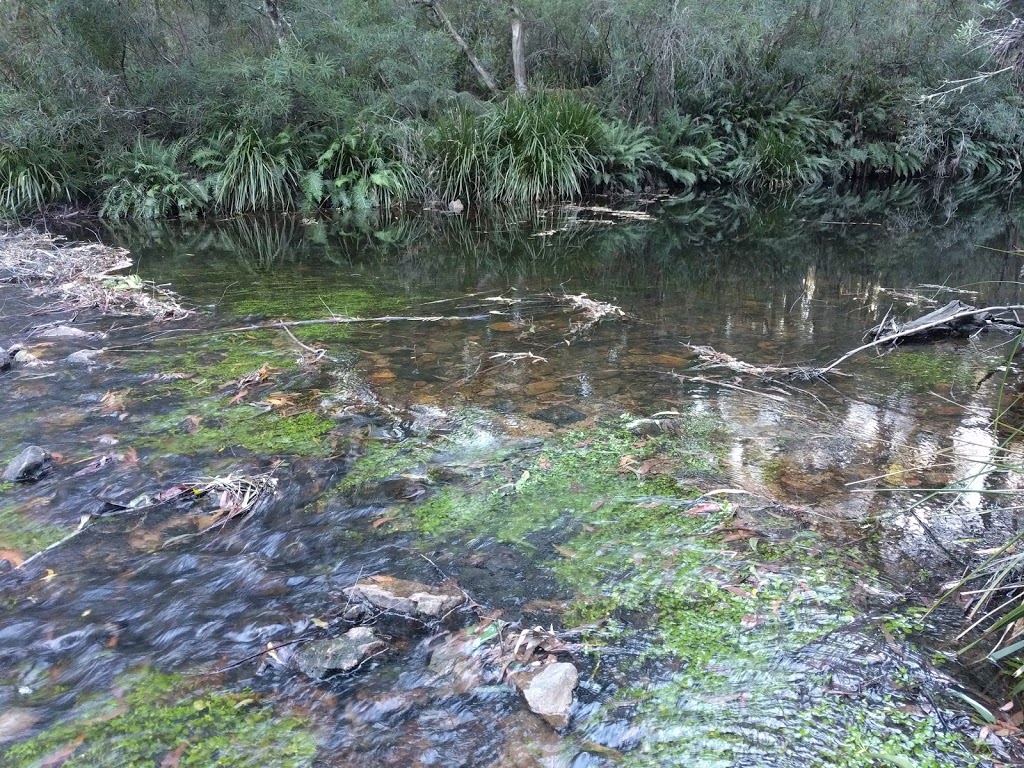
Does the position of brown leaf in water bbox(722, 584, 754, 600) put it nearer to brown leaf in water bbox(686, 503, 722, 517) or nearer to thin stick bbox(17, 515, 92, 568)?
brown leaf in water bbox(686, 503, 722, 517)

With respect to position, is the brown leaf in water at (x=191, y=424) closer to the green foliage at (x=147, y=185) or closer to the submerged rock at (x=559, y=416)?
the submerged rock at (x=559, y=416)

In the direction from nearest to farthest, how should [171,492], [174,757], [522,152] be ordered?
[174,757], [171,492], [522,152]

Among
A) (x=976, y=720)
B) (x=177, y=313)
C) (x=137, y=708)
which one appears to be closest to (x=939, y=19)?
(x=177, y=313)

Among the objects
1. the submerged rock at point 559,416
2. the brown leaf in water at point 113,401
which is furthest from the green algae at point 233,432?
the submerged rock at point 559,416

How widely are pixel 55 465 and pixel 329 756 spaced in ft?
8.14

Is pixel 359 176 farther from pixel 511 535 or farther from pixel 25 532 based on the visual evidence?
pixel 511 535

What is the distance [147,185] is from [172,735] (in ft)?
43.9

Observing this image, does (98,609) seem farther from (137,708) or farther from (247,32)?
A: (247,32)

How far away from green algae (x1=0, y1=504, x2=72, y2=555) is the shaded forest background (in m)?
11.1

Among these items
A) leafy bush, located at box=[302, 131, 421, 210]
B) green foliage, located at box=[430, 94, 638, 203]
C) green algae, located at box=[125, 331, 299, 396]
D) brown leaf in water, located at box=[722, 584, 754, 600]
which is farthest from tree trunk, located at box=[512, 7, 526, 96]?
brown leaf in water, located at box=[722, 584, 754, 600]

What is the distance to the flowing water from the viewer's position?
2.04 metres

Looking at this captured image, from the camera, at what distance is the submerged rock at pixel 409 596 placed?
2498 millimetres

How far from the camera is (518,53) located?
54.7 feet

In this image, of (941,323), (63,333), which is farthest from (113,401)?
(941,323)
